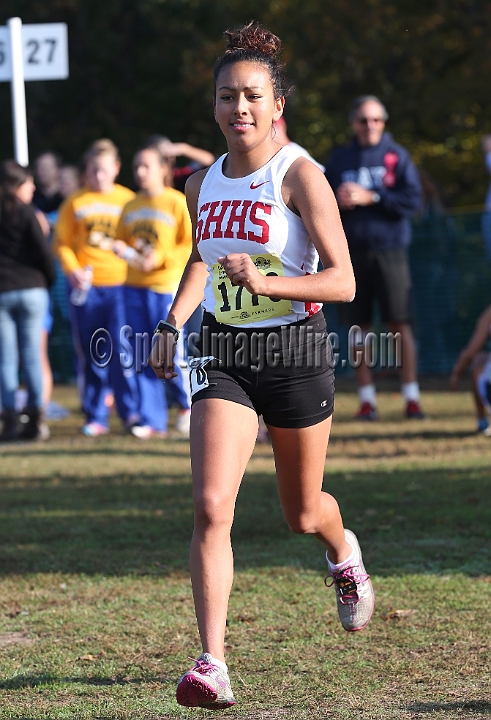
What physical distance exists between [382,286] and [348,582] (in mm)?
6266

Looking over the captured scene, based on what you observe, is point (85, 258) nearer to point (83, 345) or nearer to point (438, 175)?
point (83, 345)

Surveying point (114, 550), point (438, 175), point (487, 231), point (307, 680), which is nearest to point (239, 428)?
point (307, 680)

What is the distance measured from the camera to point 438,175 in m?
22.0

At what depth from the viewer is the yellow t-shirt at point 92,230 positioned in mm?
10508

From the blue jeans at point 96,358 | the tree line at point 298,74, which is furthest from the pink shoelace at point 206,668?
the tree line at point 298,74

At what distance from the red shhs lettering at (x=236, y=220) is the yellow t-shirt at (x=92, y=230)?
639 centimetres

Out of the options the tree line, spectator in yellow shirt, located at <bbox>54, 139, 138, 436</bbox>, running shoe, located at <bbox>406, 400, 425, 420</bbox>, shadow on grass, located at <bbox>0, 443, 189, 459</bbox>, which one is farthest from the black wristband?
the tree line

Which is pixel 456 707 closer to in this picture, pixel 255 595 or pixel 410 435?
pixel 255 595

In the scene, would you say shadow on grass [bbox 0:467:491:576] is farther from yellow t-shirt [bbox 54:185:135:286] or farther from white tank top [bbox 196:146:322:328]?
yellow t-shirt [bbox 54:185:135:286]

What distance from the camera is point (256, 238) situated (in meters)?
4.05

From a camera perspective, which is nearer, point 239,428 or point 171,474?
point 239,428

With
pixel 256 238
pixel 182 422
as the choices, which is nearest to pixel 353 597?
pixel 256 238

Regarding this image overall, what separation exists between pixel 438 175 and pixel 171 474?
14.8 m

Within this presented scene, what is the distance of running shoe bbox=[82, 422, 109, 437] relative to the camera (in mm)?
10773
